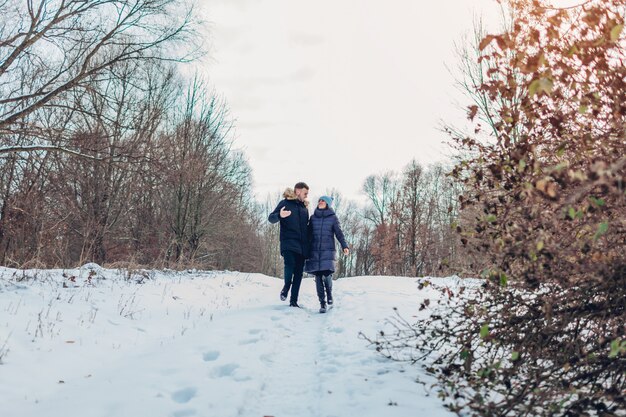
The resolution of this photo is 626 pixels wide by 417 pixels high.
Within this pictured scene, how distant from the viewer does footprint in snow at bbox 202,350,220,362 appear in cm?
411

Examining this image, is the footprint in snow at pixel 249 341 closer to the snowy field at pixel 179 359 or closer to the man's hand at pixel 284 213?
the snowy field at pixel 179 359

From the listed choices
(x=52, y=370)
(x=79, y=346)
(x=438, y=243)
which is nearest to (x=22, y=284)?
(x=79, y=346)

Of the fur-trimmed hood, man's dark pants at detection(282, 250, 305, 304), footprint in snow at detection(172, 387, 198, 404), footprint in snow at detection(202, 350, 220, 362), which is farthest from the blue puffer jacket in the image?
footprint in snow at detection(172, 387, 198, 404)

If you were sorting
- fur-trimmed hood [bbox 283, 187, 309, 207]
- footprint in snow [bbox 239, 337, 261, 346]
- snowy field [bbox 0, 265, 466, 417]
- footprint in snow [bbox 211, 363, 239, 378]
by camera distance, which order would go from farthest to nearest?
fur-trimmed hood [bbox 283, 187, 309, 207] → footprint in snow [bbox 239, 337, 261, 346] → footprint in snow [bbox 211, 363, 239, 378] → snowy field [bbox 0, 265, 466, 417]

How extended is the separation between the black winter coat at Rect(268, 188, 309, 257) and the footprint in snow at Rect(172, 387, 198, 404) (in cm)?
402

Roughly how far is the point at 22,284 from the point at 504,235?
6838 mm

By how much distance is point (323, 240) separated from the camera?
731 centimetres

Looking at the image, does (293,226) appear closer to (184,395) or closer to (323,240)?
(323,240)

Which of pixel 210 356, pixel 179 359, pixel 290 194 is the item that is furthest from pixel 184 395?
pixel 290 194

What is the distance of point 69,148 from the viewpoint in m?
8.59

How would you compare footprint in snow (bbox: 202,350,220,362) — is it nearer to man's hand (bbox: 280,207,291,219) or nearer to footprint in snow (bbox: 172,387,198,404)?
footprint in snow (bbox: 172,387,198,404)

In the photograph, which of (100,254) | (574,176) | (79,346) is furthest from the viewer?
(100,254)

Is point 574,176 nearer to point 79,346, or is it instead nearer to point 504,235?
point 504,235

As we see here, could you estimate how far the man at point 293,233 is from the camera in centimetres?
720
